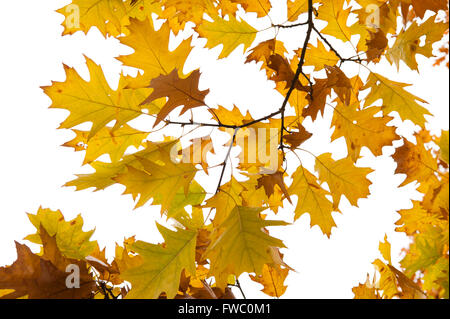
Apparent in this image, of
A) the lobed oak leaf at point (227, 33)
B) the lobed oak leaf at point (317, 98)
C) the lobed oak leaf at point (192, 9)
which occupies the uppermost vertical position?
the lobed oak leaf at point (192, 9)

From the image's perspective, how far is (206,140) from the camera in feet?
3.10

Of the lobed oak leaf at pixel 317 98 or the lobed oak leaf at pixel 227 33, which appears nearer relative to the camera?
the lobed oak leaf at pixel 317 98

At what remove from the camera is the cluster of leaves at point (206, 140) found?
32.6 inches

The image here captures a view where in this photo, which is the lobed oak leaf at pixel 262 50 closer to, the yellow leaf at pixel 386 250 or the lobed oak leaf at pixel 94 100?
the lobed oak leaf at pixel 94 100

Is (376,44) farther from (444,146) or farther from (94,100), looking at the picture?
(444,146)

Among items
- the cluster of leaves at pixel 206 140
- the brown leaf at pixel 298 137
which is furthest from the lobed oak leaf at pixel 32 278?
the brown leaf at pixel 298 137

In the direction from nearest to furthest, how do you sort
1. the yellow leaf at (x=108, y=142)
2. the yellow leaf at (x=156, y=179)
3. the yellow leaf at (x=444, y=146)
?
the yellow leaf at (x=156, y=179), the yellow leaf at (x=108, y=142), the yellow leaf at (x=444, y=146)

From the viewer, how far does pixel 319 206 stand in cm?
114

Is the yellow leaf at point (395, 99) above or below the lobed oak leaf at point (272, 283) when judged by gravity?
above

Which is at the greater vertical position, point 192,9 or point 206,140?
point 192,9

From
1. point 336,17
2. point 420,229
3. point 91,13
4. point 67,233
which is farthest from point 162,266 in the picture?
point 420,229

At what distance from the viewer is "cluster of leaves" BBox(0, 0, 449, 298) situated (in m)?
0.83
